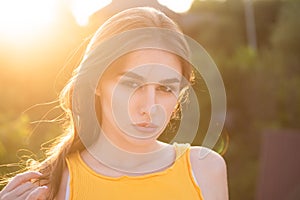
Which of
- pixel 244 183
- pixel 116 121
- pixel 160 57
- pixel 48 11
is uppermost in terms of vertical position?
pixel 160 57

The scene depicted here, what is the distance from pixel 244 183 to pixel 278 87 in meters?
2.40

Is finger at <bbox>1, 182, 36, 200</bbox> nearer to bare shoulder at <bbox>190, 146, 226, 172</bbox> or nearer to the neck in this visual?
the neck

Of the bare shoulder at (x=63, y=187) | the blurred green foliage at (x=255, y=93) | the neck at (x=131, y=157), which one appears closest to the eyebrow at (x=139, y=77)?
the neck at (x=131, y=157)

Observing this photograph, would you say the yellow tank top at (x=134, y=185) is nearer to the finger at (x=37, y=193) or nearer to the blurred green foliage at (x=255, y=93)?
the finger at (x=37, y=193)

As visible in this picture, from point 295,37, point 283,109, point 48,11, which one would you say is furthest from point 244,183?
point 48,11

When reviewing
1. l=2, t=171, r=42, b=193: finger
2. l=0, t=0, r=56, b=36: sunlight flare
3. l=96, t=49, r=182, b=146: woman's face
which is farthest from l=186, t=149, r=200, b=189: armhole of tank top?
l=0, t=0, r=56, b=36: sunlight flare

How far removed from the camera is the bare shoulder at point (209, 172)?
2.36 meters

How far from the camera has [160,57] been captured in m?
2.25

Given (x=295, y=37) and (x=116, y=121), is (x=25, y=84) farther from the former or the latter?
(x=295, y=37)

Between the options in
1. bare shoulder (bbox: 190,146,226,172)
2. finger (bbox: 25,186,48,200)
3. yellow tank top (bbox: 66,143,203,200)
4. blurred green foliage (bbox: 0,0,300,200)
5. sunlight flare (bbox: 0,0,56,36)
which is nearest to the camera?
finger (bbox: 25,186,48,200)

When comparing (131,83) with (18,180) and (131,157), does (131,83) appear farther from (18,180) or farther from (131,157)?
(18,180)

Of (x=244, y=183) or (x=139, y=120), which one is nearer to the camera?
(x=139, y=120)

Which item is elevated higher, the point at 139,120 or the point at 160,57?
the point at 160,57

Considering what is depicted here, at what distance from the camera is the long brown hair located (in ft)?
7.63
